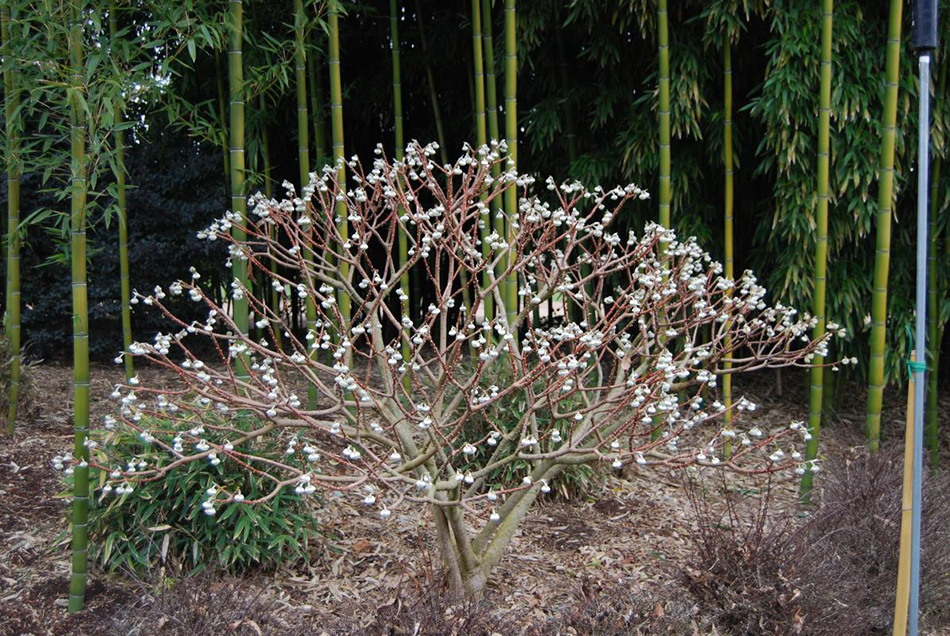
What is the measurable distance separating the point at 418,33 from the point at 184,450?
3.01 meters

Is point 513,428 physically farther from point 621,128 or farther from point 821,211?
point 621,128

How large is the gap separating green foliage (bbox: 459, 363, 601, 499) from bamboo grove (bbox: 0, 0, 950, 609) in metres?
0.37

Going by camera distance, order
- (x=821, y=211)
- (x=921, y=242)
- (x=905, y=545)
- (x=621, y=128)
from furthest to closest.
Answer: (x=621, y=128) < (x=821, y=211) < (x=905, y=545) < (x=921, y=242)

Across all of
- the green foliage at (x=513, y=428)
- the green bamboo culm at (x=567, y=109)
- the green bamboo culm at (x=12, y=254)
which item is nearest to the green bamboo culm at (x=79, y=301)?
the green bamboo culm at (x=12, y=254)

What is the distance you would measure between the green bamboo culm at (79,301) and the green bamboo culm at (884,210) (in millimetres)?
2659

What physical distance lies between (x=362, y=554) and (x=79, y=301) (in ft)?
3.94

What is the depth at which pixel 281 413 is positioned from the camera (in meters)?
2.38

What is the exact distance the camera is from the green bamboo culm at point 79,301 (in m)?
2.01

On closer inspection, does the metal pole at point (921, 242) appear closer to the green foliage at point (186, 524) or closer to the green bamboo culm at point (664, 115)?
the green bamboo culm at point (664, 115)

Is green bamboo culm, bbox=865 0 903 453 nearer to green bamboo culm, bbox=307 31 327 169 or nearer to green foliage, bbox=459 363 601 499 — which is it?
green foliage, bbox=459 363 601 499

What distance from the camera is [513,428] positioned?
118 inches

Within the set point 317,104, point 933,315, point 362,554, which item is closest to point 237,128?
point 362,554

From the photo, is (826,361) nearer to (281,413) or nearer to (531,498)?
(531,498)

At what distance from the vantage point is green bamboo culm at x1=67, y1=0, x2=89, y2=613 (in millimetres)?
2008
